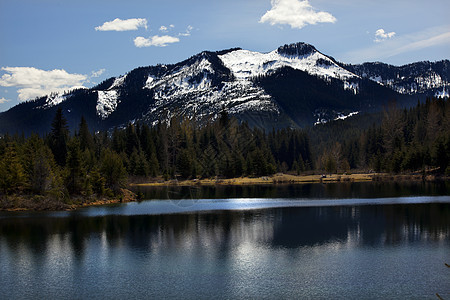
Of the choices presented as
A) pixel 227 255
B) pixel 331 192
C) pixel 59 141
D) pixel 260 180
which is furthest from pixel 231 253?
pixel 260 180

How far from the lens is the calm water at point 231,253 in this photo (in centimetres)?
3941

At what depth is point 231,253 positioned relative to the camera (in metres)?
53.1

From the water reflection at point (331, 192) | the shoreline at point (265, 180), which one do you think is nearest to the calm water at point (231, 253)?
the water reflection at point (331, 192)

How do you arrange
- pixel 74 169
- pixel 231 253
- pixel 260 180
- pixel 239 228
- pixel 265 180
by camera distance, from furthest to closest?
pixel 265 180
pixel 260 180
pixel 74 169
pixel 239 228
pixel 231 253

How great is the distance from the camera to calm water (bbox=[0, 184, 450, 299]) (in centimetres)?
3941

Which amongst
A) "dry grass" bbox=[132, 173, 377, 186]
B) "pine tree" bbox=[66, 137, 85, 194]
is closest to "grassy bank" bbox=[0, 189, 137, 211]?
"pine tree" bbox=[66, 137, 85, 194]

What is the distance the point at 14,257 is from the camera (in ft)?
171

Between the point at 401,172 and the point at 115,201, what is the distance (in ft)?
398

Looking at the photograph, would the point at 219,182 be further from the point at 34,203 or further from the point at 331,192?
the point at 34,203

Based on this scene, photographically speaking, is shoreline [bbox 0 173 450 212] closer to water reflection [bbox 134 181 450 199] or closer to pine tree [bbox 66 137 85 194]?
pine tree [bbox 66 137 85 194]

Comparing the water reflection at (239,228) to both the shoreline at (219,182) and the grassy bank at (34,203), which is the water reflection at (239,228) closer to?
the grassy bank at (34,203)

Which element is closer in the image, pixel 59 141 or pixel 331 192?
pixel 331 192

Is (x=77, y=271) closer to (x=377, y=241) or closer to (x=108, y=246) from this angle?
(x=108, y=246)

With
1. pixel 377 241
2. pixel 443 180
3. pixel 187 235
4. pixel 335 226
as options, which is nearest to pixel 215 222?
pixel 187 235
